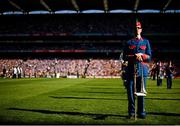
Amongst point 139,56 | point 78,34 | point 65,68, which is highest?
point 78,34

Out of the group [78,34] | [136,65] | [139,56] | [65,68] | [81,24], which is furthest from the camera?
[81,24]

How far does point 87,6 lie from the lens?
222 feet

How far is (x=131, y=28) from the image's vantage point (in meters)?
70.4

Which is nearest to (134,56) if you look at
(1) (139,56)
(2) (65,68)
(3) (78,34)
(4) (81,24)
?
(1) (139,56)

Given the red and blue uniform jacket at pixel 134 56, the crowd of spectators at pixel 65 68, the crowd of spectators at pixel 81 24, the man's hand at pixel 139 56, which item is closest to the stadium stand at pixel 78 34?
the crowd of spectators at pixel 81 24

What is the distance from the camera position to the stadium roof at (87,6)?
63.6 metres

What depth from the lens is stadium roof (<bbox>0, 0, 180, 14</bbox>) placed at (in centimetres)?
6362

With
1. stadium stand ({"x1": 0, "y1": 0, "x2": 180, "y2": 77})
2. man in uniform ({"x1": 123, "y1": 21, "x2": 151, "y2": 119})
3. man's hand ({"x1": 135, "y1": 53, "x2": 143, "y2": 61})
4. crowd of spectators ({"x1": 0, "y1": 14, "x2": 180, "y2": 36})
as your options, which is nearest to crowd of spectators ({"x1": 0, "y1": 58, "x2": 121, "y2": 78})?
stadium stand ({"x1": 0, "y1": 0, "x2": 180, "y2": 77})

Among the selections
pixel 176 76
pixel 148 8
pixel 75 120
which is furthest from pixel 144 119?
pixel 148 8

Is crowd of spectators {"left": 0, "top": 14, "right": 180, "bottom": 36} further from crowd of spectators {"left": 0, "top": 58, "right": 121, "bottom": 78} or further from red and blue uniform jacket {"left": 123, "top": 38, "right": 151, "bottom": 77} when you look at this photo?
red and blue uniform jacket {"left": 123, "top": 38, "right": 151, "bottom": 77}

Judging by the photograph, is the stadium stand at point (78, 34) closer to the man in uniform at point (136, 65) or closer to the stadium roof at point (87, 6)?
the stadium roof at point (87, 6)

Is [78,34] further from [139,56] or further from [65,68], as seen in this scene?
[139,56]

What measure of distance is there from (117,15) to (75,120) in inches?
2592

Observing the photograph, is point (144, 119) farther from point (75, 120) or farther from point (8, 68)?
point (8, 68)
